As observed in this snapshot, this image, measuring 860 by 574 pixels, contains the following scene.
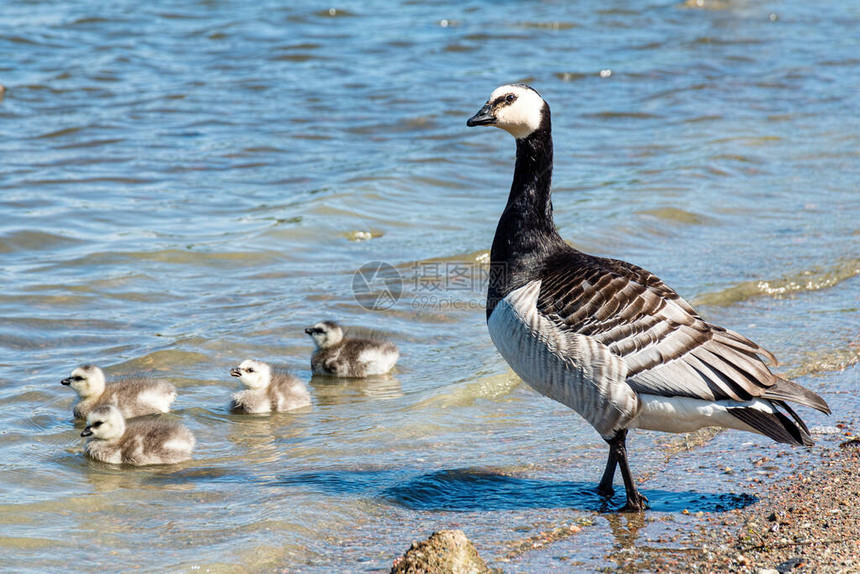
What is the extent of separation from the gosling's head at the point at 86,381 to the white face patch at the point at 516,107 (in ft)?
11.8

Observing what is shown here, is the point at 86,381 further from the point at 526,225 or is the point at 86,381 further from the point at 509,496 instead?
the point at 526,225

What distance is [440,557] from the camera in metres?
4.50

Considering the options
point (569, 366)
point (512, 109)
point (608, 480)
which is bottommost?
point (608, 480)

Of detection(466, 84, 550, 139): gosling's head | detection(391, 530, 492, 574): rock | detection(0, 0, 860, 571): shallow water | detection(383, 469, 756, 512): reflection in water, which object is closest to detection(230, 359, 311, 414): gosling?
detection(0, 0, 860, 571): shallow water

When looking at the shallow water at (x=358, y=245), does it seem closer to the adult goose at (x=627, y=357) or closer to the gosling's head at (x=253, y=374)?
the gosling's head at (x=253, y=374)

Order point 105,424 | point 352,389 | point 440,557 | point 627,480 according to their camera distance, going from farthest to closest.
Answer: point 352,389 < point 105,424 < point 627,480 < point 440,557

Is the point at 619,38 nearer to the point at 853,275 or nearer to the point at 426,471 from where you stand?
the point at 853,275

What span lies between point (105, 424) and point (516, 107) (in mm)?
3557

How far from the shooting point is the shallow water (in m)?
5.75

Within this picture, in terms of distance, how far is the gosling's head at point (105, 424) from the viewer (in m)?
6.61

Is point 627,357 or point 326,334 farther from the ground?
point 627,357

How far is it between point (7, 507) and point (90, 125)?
1132 centimetres

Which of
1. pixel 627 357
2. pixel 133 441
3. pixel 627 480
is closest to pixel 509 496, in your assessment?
pixel 627 480

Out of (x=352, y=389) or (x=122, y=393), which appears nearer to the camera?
(x=122, y=393)
